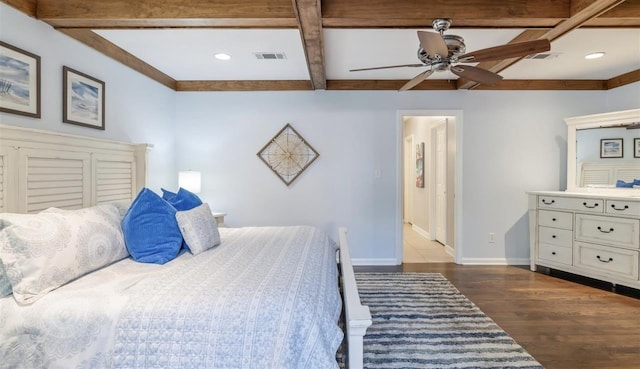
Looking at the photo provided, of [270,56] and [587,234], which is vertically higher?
[270,56]

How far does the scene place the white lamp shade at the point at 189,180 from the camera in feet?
12.2

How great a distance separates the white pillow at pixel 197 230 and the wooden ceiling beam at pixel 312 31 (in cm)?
153

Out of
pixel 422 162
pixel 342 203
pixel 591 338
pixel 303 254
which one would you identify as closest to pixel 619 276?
pixel 591 338

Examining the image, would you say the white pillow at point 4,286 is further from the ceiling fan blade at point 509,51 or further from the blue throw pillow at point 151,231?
the ceiling fan blade at point 509,51

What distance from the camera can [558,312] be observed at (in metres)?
2.66

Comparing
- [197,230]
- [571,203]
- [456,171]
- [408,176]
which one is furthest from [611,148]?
[197,230]

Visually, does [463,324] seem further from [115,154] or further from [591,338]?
[115,154]

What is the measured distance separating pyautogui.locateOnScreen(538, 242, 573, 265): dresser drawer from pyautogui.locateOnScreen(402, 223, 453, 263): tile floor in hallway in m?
1.04

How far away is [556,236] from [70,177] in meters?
4.78

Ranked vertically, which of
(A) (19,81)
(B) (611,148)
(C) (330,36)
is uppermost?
(C) (330,36)

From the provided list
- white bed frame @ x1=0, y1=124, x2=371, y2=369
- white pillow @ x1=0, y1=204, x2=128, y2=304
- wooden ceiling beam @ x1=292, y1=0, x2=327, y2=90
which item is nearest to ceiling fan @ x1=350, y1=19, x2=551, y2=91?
wooden ceiling beam @ x1=292, y1=0, x2=327, y2=90

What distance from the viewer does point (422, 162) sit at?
6418 mm

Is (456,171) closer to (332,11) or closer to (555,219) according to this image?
(555,219)

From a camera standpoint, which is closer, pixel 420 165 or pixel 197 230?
pixel 197 230
